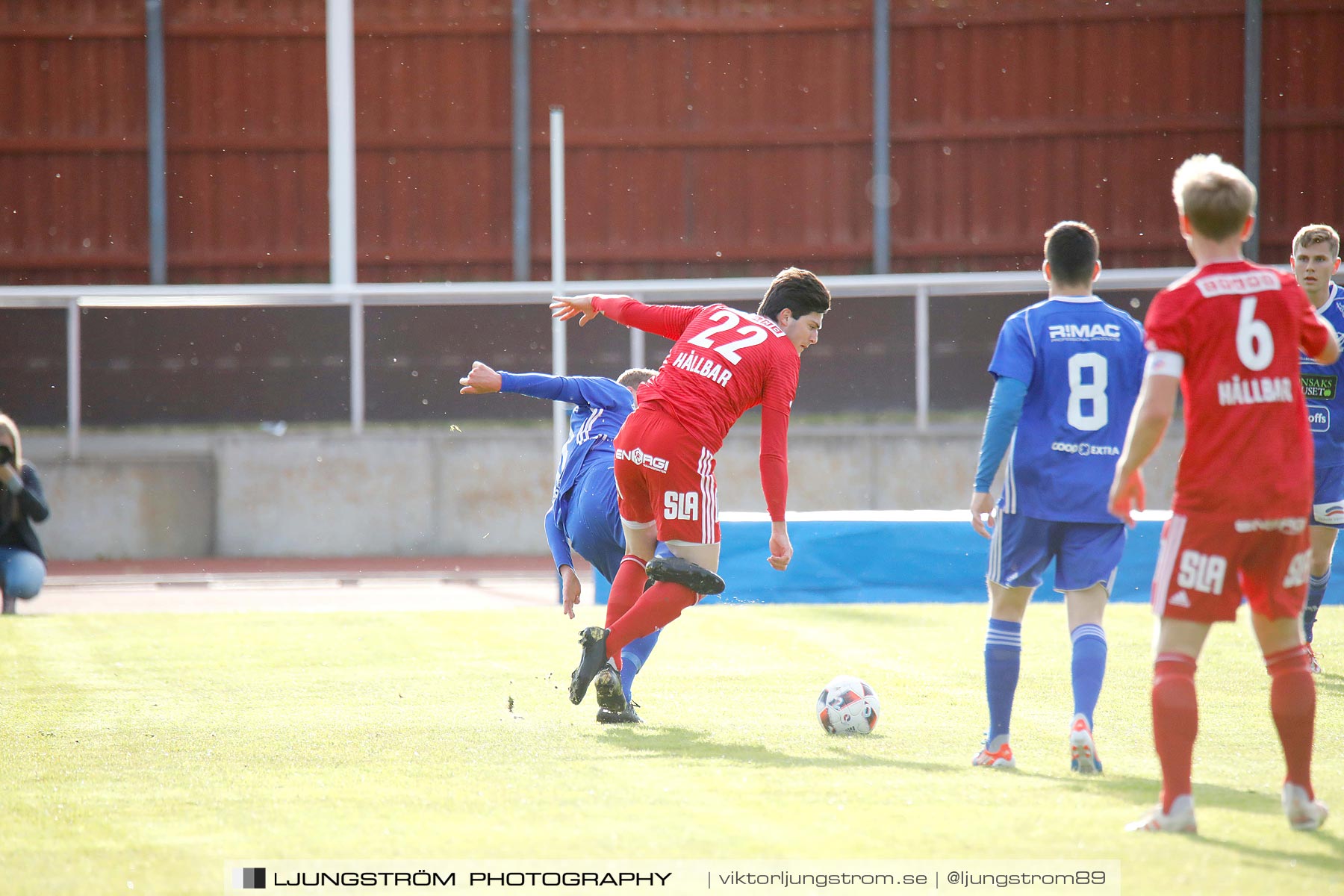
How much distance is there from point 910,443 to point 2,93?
47.2 feet

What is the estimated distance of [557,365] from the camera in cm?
1221

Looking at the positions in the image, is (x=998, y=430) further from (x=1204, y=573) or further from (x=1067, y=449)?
(x=1204, y=573)

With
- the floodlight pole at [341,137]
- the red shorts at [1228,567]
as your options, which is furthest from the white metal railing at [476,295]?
the red shorts at [1228,567]

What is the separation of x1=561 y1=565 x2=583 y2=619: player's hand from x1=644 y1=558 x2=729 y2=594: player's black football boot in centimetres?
85

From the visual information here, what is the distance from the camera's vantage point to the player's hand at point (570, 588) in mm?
6168

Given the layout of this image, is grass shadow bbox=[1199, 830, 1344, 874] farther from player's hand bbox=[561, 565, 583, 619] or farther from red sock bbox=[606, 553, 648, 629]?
player's hand bbox=[561, 565, 583, 619]

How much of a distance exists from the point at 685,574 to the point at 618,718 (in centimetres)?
77

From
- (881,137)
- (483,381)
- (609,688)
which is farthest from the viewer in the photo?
(881,137)

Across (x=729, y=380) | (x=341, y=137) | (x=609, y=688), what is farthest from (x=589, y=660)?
(x=341, y=137)

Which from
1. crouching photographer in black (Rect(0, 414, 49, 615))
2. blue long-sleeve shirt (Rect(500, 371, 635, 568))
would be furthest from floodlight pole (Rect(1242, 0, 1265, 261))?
crouching photographer in black (Rect(0, 414, 49, 615))

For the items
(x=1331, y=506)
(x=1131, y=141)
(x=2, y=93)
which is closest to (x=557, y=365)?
(x=1331, y=506)

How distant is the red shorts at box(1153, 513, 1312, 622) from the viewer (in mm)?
3592

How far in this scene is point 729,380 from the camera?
545 cm

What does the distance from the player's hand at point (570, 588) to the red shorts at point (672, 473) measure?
0.85m
